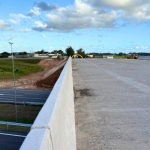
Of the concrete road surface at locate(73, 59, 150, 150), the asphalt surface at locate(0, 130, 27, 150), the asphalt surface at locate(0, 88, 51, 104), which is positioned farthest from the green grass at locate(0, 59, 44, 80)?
the concrete road surface at locate(73, 59, 150, 150)

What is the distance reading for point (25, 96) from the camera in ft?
130

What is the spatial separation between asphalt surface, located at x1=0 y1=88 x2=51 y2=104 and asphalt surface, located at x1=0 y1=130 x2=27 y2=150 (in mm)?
11112

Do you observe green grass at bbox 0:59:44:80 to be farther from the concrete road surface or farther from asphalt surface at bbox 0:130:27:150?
the concrete road surface

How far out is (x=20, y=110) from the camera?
1204 inches

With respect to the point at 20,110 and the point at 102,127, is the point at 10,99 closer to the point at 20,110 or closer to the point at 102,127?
the point at 20,110

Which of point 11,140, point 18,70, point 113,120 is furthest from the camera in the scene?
point 18,70

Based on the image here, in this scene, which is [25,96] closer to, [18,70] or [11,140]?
[11,140]

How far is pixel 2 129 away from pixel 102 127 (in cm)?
2485

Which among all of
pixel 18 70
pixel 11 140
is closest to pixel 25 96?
pixel 11 140

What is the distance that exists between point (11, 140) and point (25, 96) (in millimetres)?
17097

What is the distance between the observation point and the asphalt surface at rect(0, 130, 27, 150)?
2253cm

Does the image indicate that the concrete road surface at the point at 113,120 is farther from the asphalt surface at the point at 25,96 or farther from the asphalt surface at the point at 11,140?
the asphalt surface at the point at 25,96

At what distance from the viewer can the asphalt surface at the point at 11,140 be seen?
2253 centimetres

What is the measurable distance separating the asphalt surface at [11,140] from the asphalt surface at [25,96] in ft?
36.5
